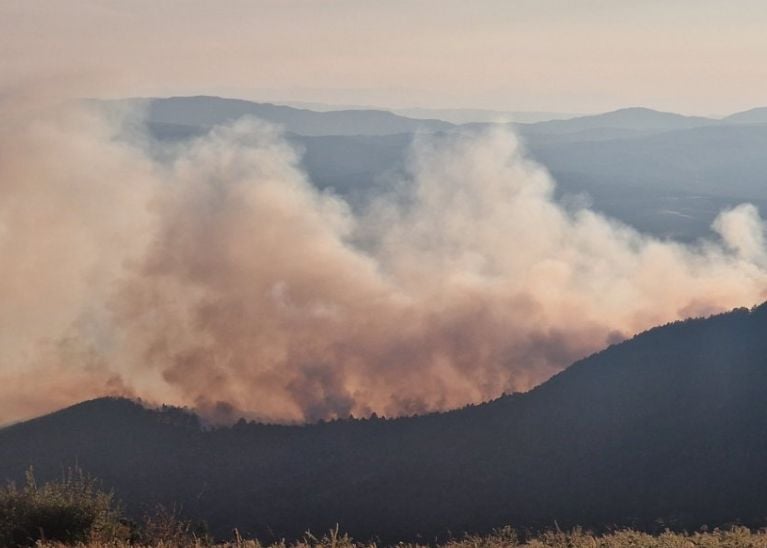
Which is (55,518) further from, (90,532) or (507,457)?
(507,457)

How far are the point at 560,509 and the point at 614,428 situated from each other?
915cm

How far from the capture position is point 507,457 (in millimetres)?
58406

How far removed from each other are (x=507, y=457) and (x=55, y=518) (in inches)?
1411

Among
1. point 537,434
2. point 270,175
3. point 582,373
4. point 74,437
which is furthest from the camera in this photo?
point 270,175

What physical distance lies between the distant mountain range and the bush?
879 inches

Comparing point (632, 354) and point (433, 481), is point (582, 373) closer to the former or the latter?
point (632, 354)

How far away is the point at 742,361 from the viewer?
61125 mm

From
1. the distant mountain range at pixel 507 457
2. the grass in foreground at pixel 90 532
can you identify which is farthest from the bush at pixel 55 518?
the distant mountain range at pixel 507 457

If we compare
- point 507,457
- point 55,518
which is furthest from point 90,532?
point 507,457

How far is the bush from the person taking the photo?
84.4 feet

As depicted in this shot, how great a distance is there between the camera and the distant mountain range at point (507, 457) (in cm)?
5100

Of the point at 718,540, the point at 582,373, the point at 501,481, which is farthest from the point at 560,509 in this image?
the point at 718,540

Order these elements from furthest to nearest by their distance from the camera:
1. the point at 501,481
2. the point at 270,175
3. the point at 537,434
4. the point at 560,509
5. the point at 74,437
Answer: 1. the point at 270,175
2. the point at 74,437
3. the point at 537,434
4. the point at 501,481
5. the point at 560,509

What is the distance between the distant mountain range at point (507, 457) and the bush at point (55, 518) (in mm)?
22323
